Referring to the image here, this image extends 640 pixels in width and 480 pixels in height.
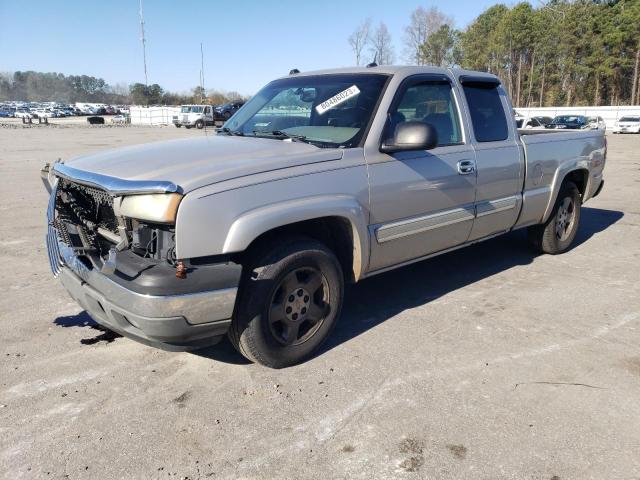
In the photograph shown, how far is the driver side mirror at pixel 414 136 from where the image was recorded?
138 inches

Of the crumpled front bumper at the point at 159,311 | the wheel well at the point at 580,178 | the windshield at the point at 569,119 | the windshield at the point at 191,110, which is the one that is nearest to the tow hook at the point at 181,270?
the crumpled front bumper at the point at 159,311

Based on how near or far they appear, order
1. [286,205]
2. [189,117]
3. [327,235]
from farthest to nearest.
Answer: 1. [189,117]
2. [327,235]
3. [286,205]

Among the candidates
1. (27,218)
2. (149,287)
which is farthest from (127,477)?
(27,218)

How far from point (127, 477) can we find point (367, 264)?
201 centimetres

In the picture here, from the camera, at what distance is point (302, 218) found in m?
3.16

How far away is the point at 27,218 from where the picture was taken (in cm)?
789

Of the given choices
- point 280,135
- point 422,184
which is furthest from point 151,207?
point 422,184

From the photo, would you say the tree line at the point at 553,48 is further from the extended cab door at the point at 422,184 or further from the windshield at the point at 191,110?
the extended cab door at the point at 422,184

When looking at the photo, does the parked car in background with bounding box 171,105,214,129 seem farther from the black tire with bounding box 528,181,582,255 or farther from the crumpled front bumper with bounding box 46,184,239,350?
the crumpled front bumper with bounding box 46,184,239,350

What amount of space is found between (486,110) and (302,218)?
254 centimetres

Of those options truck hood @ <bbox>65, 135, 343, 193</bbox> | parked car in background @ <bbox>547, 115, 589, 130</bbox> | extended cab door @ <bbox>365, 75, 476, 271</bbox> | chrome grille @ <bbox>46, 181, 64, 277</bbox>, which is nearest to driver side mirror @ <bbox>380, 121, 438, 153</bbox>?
extended cab door @ <bbox>365, 75, 476, 271</bbox>

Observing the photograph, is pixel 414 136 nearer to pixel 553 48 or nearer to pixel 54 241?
pixel 54 241

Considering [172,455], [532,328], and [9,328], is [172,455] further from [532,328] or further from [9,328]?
[532,328]

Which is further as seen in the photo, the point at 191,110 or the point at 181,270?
the point at 191,110
